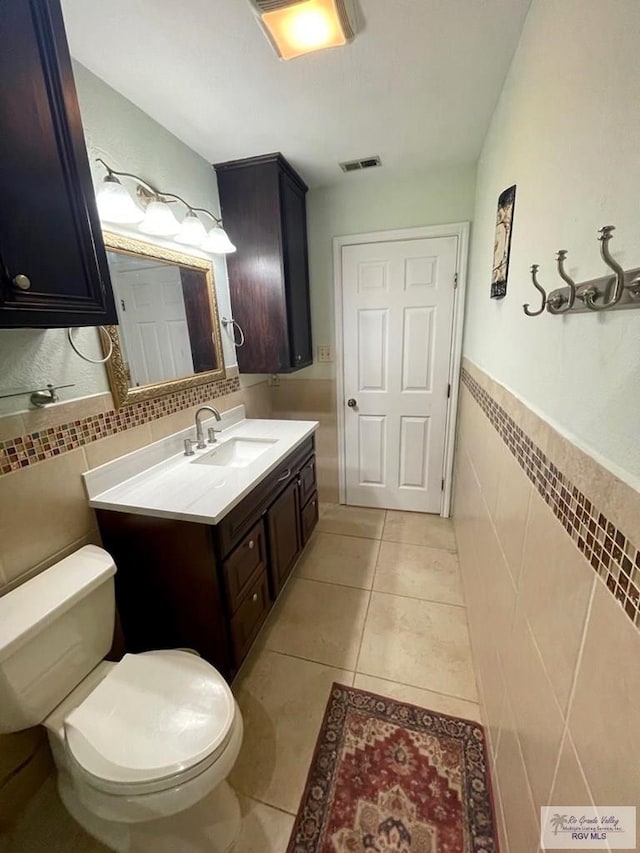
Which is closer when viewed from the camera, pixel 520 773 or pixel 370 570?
pixel 520 773

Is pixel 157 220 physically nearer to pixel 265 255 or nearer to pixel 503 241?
pixel 265 255

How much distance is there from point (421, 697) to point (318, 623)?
0.54 meters

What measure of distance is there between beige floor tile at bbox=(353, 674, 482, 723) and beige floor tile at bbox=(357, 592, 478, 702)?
2cm

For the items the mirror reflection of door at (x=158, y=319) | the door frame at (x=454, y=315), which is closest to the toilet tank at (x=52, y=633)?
the mirror reflection of door at (x=158, y=319)

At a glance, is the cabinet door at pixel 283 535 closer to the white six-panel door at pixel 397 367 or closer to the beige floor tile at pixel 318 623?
A: the beige floor tile at pixel 318 623

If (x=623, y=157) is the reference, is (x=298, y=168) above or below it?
above

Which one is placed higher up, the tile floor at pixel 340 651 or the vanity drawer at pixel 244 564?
the vanity drawer at pixel 244 564

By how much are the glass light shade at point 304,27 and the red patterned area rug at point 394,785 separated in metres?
2.33

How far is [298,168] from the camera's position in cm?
194

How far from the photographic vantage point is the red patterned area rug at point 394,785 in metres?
0.96

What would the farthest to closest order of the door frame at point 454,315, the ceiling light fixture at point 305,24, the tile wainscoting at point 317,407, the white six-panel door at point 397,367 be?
1. the tile wainscoting at point 317,407
2. the white six-panel door at point 397,367
3. the door frame at point 454,315
4. the ceiling light fixture at point 305,24

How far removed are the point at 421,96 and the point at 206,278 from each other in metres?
1.25

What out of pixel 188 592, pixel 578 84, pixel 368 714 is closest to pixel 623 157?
pixel 578 84

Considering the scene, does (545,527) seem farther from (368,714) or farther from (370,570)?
(370,570)
